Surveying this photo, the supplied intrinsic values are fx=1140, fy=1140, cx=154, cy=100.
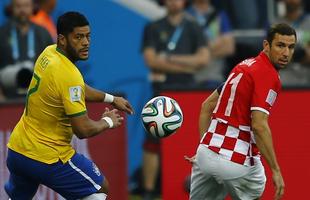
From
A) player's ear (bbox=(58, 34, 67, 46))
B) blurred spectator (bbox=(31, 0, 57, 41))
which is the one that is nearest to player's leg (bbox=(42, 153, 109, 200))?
player's ear (bbox=(58, 34, 67, 46))

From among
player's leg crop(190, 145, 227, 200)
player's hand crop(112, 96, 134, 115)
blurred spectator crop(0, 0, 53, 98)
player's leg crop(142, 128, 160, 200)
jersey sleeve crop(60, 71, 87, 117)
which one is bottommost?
player's leg crop(142, 128, 160, 200)

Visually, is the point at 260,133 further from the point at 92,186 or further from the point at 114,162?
the point at 114,162

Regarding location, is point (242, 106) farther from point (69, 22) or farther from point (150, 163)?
point (150, 163)

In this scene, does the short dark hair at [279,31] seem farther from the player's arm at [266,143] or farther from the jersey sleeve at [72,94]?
the jersey sleeve at [72,94]

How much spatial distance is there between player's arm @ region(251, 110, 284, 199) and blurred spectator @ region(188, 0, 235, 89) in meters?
5.20

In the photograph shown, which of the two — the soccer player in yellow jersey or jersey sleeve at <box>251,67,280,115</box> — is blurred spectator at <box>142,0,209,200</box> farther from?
jersey sleeve at <box>251,67,280,115</box>

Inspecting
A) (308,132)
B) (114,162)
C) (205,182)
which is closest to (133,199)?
(114,162)

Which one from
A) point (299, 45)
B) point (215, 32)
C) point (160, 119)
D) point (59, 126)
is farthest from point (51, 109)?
point (299, 45)

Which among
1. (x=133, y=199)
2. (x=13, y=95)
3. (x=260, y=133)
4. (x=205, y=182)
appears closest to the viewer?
(x=260, y=133)

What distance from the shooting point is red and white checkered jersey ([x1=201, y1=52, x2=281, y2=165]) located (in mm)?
8953

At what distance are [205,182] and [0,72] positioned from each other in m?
3.78

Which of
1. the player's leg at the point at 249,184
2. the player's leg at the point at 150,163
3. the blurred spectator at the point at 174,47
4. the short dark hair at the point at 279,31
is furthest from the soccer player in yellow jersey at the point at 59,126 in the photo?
the blurred spectator at the point at 174,47

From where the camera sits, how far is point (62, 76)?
29.2 ft

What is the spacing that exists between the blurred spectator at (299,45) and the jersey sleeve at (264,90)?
15.8 feet
